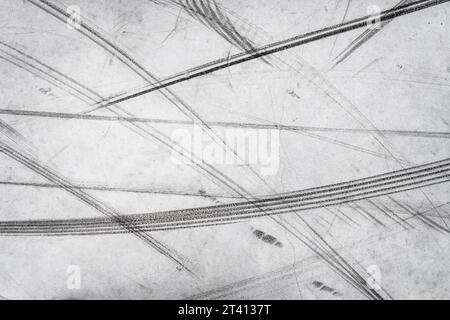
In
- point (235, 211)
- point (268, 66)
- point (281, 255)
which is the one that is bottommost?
point (281, 255)

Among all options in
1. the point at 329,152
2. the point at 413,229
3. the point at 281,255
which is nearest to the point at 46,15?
the point at 329,152

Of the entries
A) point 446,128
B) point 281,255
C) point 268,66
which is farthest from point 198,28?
point 446,128

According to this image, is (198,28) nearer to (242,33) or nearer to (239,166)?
(242,33)
